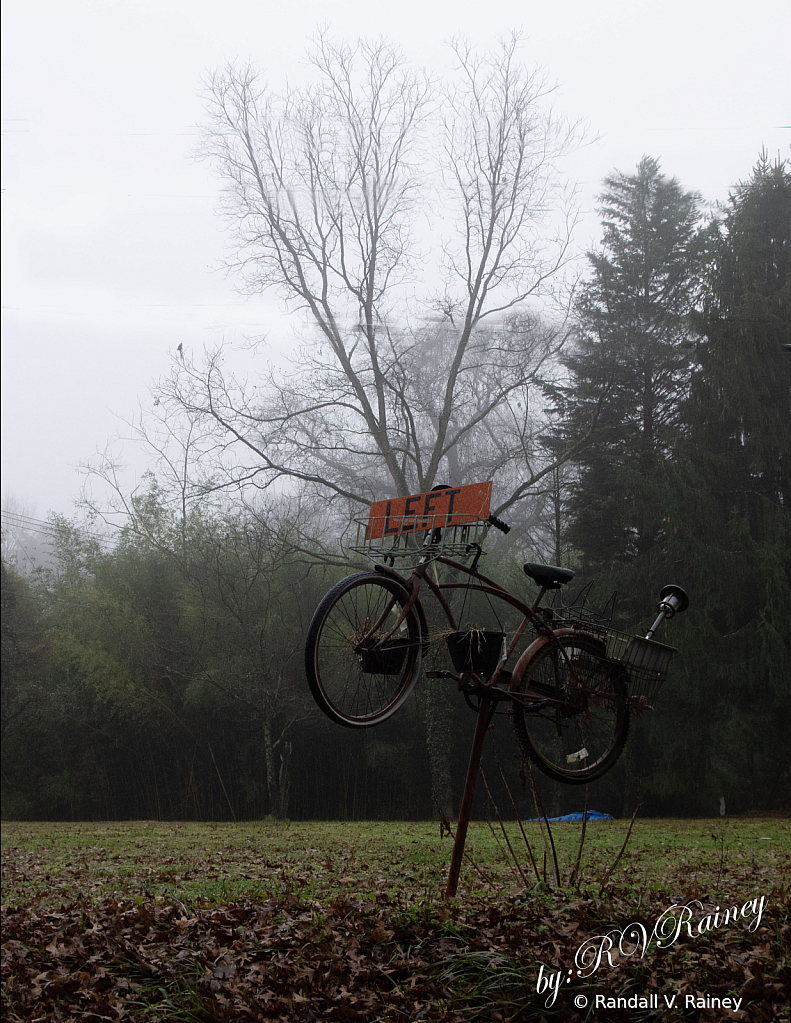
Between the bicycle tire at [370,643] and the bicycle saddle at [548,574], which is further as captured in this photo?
the bicycle saddle at [548,574]

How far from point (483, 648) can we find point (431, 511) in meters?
0.61

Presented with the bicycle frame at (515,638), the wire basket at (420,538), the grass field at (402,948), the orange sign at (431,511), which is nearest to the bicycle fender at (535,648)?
the bicycle frame at (515,638)

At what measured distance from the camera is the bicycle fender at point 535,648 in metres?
3.53

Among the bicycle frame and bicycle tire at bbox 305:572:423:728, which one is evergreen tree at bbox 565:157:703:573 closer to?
the bicycle frame

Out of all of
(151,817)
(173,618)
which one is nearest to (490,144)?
(173,618)

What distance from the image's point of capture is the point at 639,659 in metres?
3.57

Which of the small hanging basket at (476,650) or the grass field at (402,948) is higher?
the small hanging basket at (476,650)

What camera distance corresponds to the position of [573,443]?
6.23 metres

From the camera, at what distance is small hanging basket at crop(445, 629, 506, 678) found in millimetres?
3529

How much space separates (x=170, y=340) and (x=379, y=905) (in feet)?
19.1

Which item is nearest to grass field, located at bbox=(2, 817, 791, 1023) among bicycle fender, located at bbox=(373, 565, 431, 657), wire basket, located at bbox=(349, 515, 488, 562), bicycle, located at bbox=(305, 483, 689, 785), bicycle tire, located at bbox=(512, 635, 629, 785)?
bicycle tire, located at bbox=(512, 635, 629, 785)

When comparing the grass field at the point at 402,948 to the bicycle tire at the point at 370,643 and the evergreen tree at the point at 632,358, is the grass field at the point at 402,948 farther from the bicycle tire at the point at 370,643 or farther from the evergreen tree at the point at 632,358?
the evergreen tree at the point at 632,358

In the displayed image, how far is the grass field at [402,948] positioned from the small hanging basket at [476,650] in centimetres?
96

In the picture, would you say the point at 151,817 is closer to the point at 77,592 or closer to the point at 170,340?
the point at 77,592
